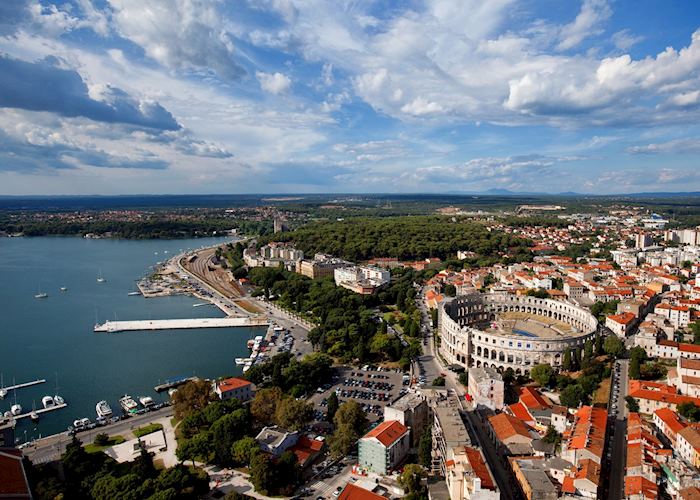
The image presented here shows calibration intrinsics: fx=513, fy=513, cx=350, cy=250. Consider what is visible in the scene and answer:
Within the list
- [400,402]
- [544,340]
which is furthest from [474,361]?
[400,402]

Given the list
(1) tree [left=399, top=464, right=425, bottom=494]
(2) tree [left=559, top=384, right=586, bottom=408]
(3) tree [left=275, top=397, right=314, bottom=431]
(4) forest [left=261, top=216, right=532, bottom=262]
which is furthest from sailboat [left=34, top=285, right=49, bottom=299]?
(2) tree [left=559, top=384, right=586, bottom=408]

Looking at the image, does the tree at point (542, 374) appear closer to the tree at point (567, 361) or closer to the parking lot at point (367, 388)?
the tree at point (567, 361)

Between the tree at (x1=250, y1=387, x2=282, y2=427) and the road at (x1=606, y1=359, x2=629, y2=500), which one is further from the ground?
the tree at (x1=250, y1=387, x2=282, y2=427)

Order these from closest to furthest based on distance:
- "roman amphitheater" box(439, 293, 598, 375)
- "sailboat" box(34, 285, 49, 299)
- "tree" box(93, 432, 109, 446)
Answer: "tree" box(93, 432, 109, 446)
"roman amphitheater" box(439, 293, 598, 375)
"sailboat" box(34, 285, 49, 299)

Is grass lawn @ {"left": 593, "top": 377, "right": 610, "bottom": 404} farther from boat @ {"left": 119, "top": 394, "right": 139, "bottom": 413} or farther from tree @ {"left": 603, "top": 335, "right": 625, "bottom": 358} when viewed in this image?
boat @ {"left": 119, "top": 394, "right": 139, "bottom": 413}

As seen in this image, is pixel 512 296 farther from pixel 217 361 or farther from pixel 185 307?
pixel 185 307

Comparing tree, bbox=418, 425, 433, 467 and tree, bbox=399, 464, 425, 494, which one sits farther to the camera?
tree, bbox=418, 425, 433, 467

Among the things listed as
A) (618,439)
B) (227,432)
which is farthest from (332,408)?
(618,439)

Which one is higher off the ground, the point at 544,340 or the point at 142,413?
the point at 544,340
